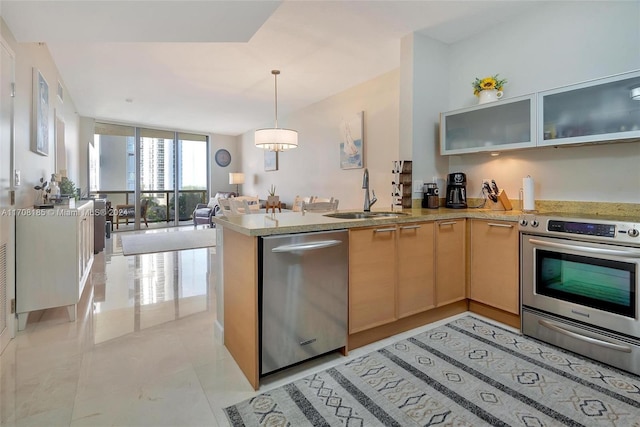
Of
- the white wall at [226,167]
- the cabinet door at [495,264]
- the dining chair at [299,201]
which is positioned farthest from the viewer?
the white wall at [226,167]

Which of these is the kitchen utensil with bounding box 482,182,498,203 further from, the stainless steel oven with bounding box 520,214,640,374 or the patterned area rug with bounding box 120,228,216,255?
the patterned area rug with bounding box 120,228,216,255

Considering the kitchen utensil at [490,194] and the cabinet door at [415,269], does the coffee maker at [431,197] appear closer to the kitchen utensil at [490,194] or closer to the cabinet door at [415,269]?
the kitchen utensil at [490,194]

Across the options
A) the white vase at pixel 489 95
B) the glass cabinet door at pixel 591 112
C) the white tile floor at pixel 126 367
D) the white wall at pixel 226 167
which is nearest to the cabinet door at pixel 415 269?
the white tile floor at pixel 126 367

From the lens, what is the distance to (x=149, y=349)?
6.91 ft

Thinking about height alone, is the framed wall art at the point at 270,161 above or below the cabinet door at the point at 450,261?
above

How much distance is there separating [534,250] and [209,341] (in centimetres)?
237

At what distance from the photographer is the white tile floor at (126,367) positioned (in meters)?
1.50

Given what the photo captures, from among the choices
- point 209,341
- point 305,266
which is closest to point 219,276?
point 209,341

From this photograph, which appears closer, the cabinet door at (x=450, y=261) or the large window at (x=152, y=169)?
the cabinet door at (x=450, y=261)

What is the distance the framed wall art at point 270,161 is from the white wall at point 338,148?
13 centimetres

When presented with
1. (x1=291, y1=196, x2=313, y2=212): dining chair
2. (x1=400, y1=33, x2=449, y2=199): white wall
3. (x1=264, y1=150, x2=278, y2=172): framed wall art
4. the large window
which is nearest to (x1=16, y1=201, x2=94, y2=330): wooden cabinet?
(x1=400, y1=33, x2=449, y2=199): white wall

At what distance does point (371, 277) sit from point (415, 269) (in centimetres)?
45

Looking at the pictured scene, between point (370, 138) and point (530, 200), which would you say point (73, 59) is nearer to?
point (370, 138)

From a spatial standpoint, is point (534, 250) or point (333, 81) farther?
point (333, 81)
